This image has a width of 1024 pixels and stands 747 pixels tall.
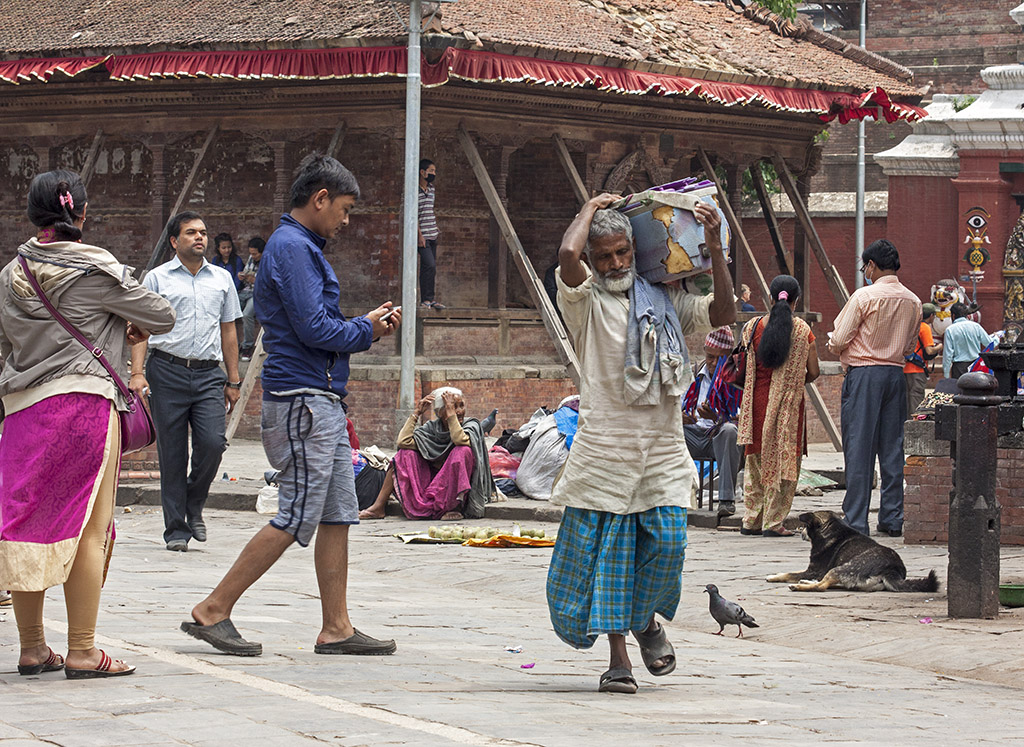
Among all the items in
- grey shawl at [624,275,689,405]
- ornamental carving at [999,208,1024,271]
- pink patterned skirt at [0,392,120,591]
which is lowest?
pink patterned skirt at [0,392,120,591]

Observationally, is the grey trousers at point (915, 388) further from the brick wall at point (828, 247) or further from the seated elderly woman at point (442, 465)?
the brick wall at point (828, 247)

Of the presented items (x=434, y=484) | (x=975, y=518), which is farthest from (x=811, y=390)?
(x=975, y=518)

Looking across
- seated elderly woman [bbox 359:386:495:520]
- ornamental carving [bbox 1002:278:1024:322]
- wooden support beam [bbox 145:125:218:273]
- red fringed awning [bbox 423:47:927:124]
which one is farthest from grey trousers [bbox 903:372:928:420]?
wooden support beam [bbox 145:125:218:273]

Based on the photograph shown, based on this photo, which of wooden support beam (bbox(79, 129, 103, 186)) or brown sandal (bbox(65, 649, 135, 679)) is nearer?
brown sandal (bbox(65, 649, 135, 679))

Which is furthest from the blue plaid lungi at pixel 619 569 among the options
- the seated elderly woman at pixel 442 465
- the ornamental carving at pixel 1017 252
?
the ornamental carving at pixel 1017 252

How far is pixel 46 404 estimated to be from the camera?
20.2ft

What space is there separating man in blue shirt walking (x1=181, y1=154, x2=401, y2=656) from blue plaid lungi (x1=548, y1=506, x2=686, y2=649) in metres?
0.87

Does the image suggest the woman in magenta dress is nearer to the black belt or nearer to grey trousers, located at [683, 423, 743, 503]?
the black belt

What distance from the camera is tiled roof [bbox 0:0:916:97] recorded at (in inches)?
693

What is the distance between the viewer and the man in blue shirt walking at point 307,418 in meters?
6.55

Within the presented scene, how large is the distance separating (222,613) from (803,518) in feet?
12.9

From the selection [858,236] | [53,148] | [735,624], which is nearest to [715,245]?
[735,624]

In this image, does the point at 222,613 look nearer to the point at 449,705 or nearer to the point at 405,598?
the point at 449,705

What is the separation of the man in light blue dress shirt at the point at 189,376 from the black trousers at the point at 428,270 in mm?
8445
